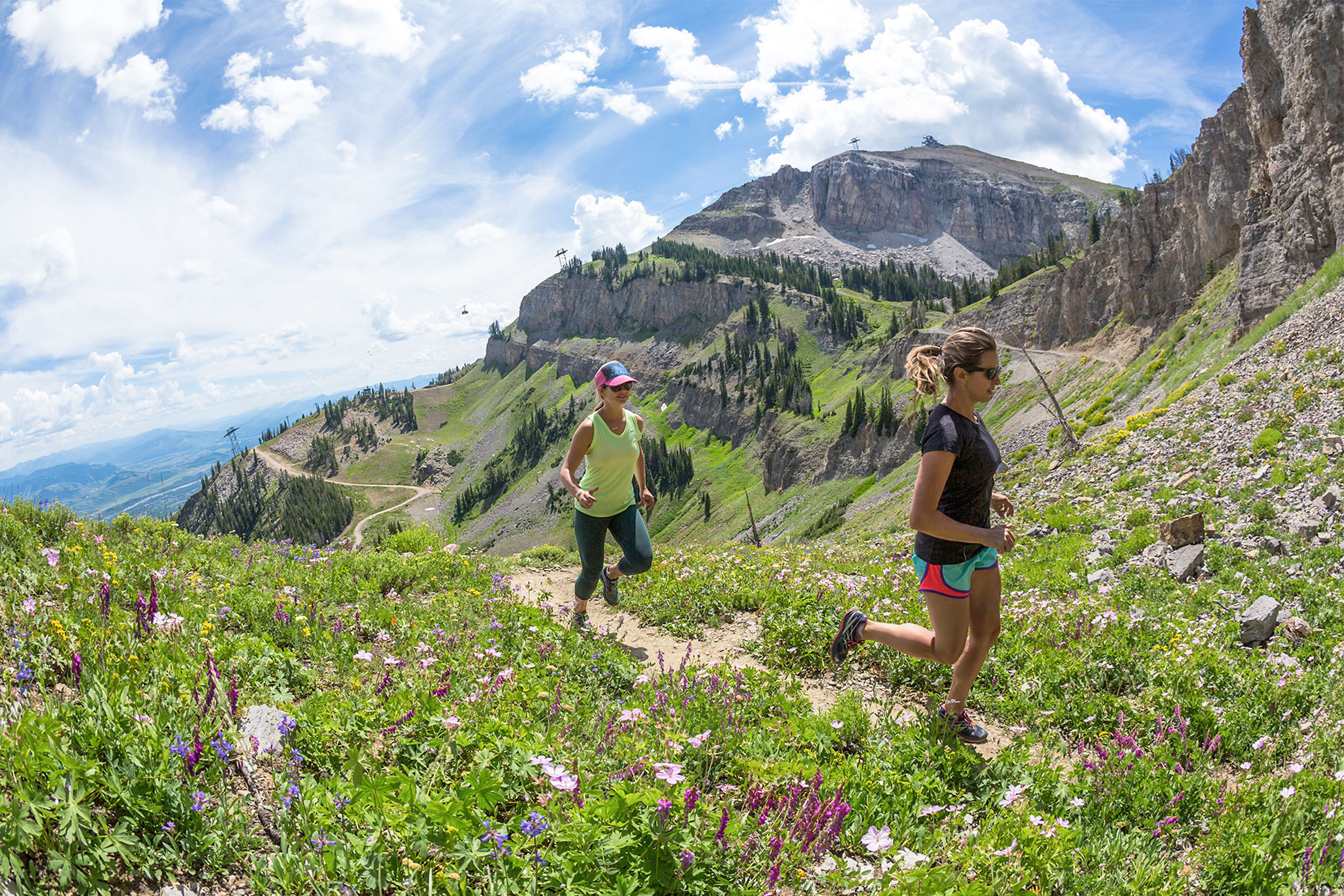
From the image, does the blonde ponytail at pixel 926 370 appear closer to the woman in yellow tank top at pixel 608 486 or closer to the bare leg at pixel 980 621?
the bare leg at pixel 980 621

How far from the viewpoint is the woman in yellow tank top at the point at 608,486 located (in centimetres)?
848

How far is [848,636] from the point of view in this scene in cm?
673

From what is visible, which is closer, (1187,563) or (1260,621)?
(1260,621)

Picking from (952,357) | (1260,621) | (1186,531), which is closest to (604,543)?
(952,357)

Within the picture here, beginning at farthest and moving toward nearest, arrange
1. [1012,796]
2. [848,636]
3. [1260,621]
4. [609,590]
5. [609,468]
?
1. [609,590]
2. [609,468]
3. [1260,621]
4. [848,636]
5. [1012,796]

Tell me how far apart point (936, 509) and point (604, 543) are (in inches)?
187

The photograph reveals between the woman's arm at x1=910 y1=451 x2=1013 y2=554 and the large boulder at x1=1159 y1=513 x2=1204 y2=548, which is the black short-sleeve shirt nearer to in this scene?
the woman's arm at x1=910 y1=451 x2=1013 y2=554

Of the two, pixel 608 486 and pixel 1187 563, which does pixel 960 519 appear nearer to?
pixel 608 486

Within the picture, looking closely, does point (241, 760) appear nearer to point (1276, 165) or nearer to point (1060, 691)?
point (1060, 691)

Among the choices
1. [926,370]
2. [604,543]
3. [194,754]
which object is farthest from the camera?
[604,543]

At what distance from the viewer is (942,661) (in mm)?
5695

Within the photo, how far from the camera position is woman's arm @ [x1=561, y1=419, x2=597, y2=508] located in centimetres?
831

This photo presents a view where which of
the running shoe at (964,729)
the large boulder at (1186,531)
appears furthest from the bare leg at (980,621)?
the large boulder at (1186,531)

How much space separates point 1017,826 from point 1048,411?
201 feet
